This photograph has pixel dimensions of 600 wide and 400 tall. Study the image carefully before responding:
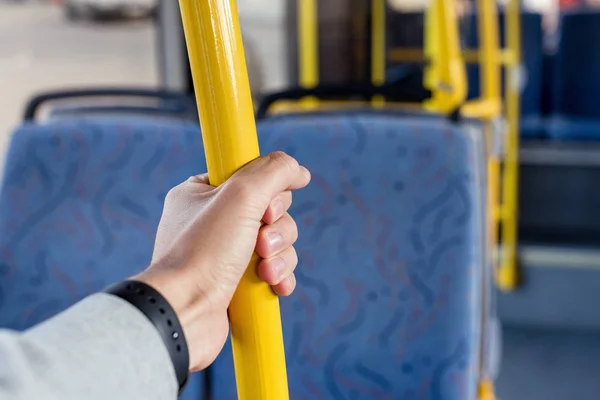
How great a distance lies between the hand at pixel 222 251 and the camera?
531mm

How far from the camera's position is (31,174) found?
1.33 meters

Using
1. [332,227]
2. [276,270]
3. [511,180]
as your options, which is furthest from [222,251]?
[511,180]

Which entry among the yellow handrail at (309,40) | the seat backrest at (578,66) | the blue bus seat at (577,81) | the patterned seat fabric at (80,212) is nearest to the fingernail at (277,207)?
the patterned seat fabric at (80,212)

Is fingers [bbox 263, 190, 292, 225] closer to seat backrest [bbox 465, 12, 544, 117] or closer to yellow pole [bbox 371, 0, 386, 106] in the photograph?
yellow pole [bbox 371, 0, 386, 106]

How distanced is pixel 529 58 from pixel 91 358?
149 inches

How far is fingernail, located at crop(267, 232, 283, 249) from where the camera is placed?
0.56 m

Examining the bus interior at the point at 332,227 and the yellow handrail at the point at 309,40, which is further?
the yellow handrail at the point at 309,40

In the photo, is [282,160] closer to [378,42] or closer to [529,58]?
[378,42]

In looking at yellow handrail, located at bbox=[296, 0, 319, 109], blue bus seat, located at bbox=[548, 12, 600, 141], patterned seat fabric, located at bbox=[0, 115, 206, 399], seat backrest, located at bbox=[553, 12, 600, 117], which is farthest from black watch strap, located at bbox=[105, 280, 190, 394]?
seat backrest, located at bbox=[553, 12, 600, 117]

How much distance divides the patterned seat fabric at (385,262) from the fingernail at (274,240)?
67 centimetres

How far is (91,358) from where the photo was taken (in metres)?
0.47

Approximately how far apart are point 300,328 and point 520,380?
1.72 m

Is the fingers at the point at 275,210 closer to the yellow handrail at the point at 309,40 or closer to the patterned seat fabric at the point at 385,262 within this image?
the patterned seat fabric at the point at 385,262

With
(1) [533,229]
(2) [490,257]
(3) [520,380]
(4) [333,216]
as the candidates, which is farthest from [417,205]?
(1) [533,229]
